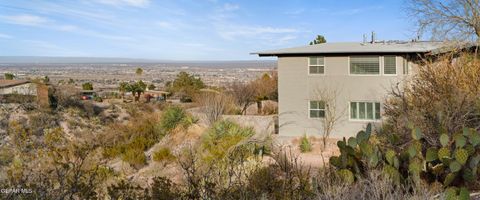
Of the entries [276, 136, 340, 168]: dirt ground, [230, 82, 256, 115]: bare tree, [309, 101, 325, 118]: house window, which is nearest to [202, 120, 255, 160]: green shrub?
[276, 136, 340, 168]: dirt ground

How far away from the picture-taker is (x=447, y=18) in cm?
1883

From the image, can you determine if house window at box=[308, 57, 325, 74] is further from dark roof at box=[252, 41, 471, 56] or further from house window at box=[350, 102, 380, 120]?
house window at box=[350, 102, 380, 120]

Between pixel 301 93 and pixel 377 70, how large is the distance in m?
3.79

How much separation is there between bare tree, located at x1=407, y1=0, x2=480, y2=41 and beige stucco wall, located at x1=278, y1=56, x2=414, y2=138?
7.63 ft

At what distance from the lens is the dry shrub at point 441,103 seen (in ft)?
33.5

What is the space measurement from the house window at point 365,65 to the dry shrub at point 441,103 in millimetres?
4612

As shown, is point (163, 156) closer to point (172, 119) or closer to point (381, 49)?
point (172, 119)

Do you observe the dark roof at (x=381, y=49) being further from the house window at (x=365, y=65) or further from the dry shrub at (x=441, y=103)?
the dry shrub at (x=441, y=103)

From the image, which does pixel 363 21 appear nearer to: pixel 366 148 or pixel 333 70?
pixel 333 70

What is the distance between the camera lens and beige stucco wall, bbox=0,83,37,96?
3291 centimetres

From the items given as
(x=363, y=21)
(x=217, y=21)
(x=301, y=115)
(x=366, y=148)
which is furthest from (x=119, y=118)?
(x=366, y=148)

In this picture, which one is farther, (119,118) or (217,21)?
(119,118)

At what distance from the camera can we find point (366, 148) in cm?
734

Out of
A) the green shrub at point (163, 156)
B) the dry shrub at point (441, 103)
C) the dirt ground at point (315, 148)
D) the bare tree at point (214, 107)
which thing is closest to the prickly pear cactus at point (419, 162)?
the dry shrub at point (441, 103)
